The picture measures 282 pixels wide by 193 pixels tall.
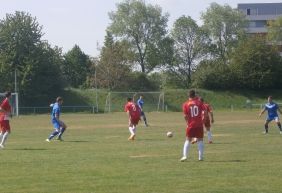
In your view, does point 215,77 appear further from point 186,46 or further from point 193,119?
point 193,119

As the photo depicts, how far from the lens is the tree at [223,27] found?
102m

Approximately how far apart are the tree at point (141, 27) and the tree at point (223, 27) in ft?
24.2

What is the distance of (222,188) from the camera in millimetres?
12180

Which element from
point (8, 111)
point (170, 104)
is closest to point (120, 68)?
point (170, 104)

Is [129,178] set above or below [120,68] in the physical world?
below

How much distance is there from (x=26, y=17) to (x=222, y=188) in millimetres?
72195

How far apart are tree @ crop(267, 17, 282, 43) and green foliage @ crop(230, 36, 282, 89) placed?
13955 millimetres

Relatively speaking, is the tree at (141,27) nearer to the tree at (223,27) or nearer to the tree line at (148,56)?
the tree line at (148,56)

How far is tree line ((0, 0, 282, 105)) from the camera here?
80.1 metres

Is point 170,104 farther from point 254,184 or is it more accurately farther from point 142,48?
point 254,184

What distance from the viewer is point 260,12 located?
135375 mm

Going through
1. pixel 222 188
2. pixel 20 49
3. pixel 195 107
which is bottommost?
pixel 222 188

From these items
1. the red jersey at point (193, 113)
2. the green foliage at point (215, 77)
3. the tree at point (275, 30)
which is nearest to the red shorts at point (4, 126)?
the red jersey at point (193, 113)

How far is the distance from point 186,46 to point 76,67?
20.4 metres
